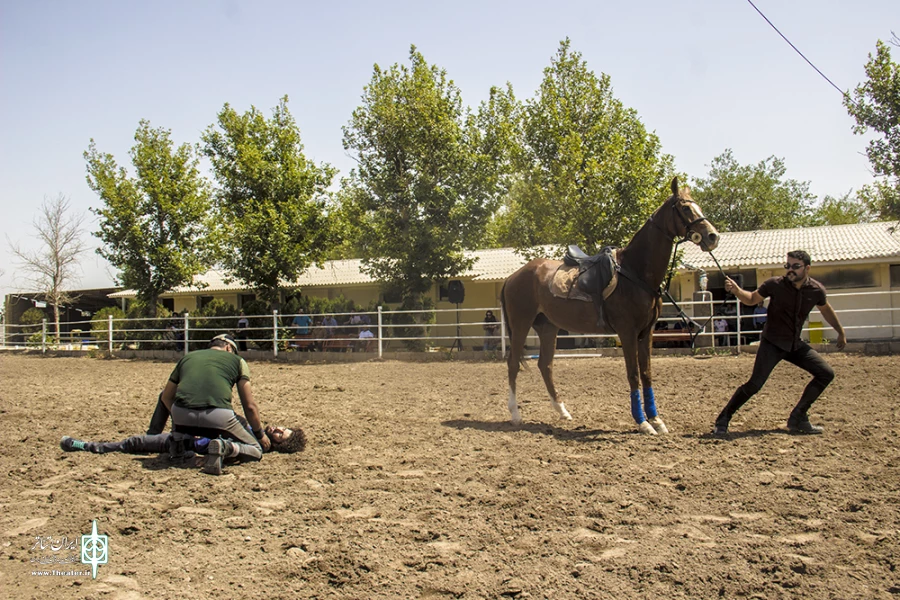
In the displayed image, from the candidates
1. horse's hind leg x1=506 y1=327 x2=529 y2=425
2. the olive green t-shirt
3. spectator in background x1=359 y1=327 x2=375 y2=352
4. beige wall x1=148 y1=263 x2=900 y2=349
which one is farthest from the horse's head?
spectator in background x1=359 y1=327 x2=375 y2=352

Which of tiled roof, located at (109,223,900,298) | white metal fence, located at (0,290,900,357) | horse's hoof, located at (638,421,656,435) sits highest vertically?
tiled roof, located at (109,223,900,298)

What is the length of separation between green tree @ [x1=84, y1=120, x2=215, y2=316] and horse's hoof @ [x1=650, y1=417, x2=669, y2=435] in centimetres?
2311

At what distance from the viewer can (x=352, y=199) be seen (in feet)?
76.0

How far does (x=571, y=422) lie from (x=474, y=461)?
2.17 m

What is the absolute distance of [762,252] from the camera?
75.0ft

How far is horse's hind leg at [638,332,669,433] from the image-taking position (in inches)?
257

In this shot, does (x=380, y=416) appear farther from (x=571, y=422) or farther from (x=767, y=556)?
(x=767, y=556)

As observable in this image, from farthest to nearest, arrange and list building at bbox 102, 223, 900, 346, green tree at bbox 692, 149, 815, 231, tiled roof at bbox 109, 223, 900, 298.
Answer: green tree at bbox 692, 149, 815, 231, tiled roof at bbox 109, 223, 900, 298, building at bbox 102, 223, 900, 346

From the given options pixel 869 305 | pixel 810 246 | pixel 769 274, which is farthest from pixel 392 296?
pixel 869 305

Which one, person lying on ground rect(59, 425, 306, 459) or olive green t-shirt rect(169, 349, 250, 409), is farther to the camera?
person lying on ground rect(59, 425, 306, 459)

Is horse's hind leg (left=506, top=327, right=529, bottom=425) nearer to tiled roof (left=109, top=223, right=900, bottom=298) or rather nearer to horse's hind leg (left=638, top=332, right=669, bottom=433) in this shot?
horse's hind leg (left=638, top=332, right=669, bottom=433)

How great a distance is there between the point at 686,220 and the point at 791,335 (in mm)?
1427

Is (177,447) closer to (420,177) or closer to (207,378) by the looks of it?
(207,378)

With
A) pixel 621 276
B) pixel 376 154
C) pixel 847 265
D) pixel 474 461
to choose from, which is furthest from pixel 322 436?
pixel 847 265
